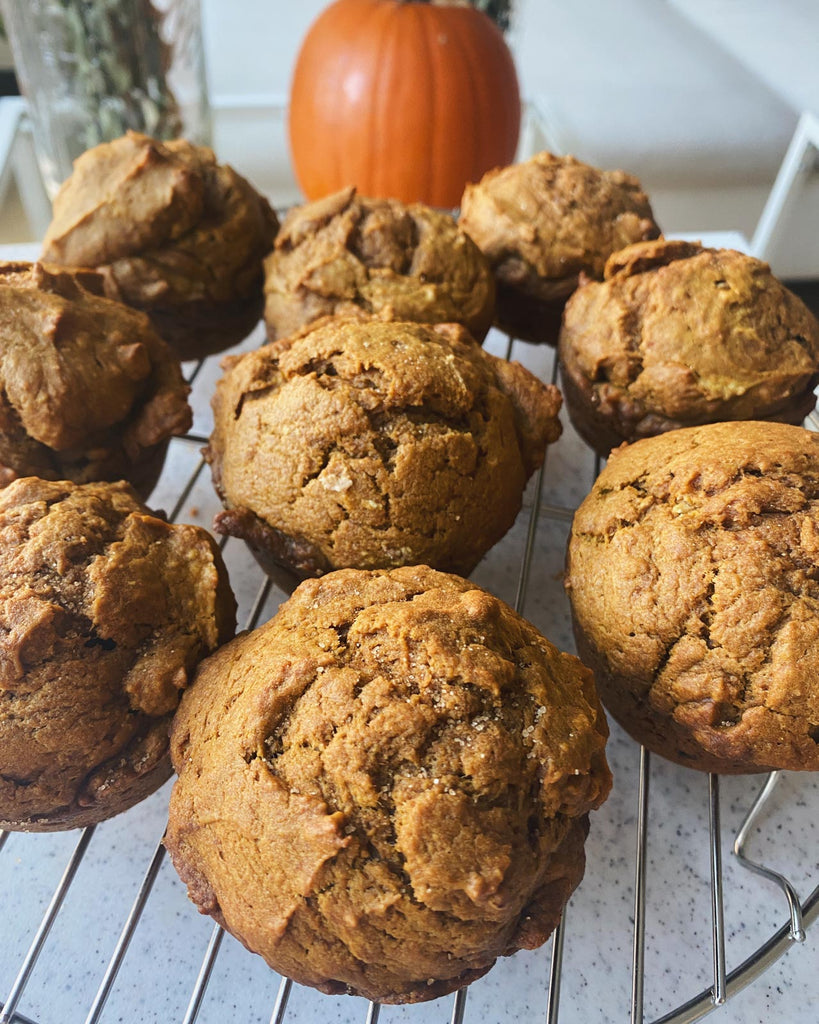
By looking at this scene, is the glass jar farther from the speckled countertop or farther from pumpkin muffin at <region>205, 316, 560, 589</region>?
the speckled countertop

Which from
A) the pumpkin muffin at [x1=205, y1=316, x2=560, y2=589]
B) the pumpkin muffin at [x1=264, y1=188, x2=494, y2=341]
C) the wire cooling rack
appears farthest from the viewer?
the pumpkin muffin at [x1=264, y1=188, x2=494, y2=341]

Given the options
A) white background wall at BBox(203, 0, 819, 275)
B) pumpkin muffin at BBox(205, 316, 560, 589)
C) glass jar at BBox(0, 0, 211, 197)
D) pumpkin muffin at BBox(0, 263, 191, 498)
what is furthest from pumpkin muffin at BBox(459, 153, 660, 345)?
white background wall at BBox(203, 0, 819, 275)

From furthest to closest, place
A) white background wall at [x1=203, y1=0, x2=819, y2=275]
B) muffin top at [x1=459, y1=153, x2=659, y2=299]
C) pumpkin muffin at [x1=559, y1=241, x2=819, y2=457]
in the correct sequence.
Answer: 1. white background wall at [x1=203, y1=0, x2=819, y2=275]
2. muffin top at [x1=459, y1=153, x2=659, y2=299]
3. pumpkin muffin at [x1=559, y1=241, x2=819, y2=457]

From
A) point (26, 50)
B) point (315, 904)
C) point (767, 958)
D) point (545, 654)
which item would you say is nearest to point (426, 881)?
point (315, 904)

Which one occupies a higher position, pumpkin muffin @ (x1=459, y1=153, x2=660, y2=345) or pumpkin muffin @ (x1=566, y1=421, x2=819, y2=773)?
pumpkin muffin @ (x1=459, y1=153, x2=660, y2=345)

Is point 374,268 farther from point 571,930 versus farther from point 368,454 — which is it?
point 571,930

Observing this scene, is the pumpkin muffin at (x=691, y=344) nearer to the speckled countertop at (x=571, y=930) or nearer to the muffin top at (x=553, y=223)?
the muffin top at (x=553, y=223)
